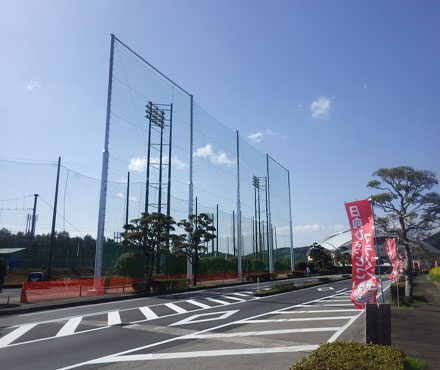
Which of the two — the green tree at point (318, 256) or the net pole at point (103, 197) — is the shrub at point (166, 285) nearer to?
the net pole at point (103, 197)

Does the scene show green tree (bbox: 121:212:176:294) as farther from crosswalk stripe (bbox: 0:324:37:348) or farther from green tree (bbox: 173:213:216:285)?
crosswalk stripe (bbox: 0:324:37:348)

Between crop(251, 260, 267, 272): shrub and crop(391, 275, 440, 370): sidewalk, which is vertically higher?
crop(251, 260, 267, 272): shrub

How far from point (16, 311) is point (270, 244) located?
3379 centimetres

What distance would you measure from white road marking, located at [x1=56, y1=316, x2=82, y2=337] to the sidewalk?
872 cm

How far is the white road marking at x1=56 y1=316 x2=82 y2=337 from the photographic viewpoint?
9.95 m

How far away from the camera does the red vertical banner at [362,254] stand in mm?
7340

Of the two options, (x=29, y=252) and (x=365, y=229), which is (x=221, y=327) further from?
(x=29, y=252)

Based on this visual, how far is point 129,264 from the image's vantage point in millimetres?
30156

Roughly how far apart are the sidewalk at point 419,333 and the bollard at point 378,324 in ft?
3.24

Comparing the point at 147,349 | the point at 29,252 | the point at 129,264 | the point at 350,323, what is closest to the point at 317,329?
the point at 350,323

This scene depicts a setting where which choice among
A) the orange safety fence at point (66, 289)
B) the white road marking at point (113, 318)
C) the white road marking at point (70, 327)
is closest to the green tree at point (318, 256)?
the orange safety fence at point (66, 289)

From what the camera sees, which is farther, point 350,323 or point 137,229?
point 137,229

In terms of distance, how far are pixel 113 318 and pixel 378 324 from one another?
9.55 m

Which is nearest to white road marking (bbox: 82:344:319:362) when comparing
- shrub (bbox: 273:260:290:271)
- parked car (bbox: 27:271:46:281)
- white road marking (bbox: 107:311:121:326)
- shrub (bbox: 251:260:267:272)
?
white road marking (bbox: 107:311:121:326)
